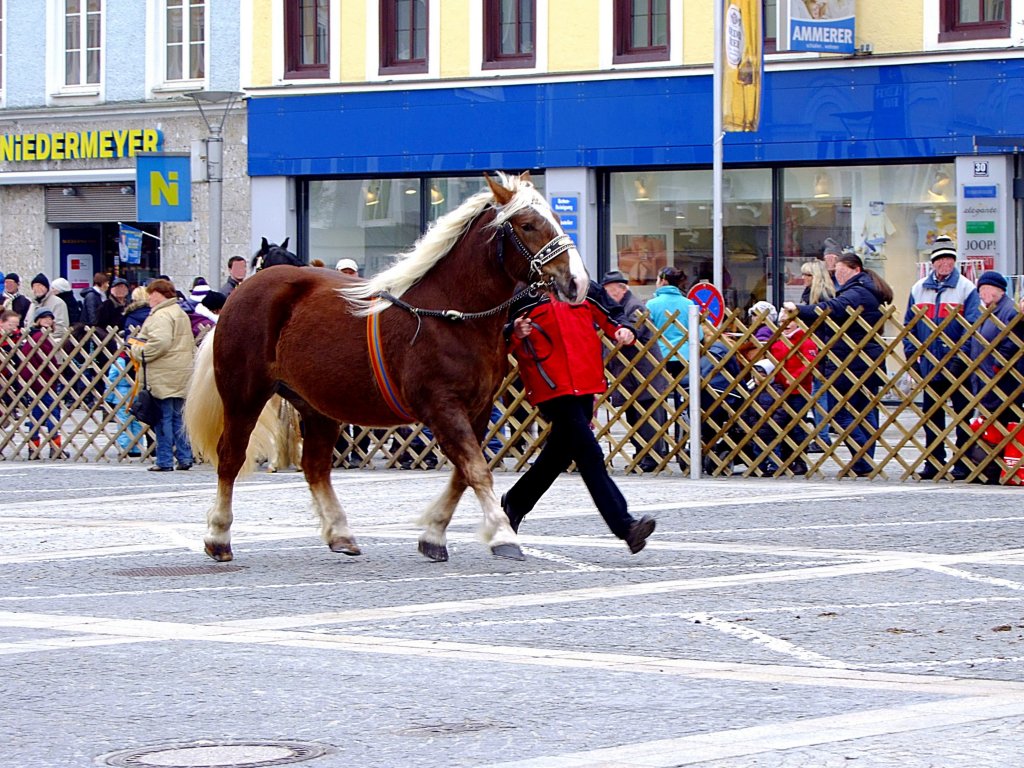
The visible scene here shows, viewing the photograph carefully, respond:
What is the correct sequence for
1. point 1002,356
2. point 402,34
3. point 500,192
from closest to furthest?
point 500,192 < point 1002,356 < point 402,34

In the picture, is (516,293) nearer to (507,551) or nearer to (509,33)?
(507,551)

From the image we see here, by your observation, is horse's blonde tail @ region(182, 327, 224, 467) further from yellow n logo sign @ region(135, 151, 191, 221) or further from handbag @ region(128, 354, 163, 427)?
yellow n logo sign @ region(135, 151, 191, 221)

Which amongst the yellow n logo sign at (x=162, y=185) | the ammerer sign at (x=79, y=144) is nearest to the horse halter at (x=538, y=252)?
the yellow n logo sign at (x=162, y=185)

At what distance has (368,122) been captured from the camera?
31.3m

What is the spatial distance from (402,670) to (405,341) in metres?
3.97

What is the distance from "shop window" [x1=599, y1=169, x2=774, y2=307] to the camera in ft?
92.7

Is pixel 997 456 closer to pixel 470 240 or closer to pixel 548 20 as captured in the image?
pixel 470 240

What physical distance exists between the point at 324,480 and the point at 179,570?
1.18 meters

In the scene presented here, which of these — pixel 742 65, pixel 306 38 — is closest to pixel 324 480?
pixel 742 65

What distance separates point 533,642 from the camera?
8.44 metres

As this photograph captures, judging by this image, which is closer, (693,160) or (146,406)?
(146,406)

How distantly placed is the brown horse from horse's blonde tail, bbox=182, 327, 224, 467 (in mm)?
149

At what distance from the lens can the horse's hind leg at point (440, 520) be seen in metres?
11.4

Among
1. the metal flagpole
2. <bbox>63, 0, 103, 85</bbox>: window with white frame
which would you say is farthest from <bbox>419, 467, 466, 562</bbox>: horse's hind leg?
<bbox>63, 0, 103, 85</bbox>: window with white frame
